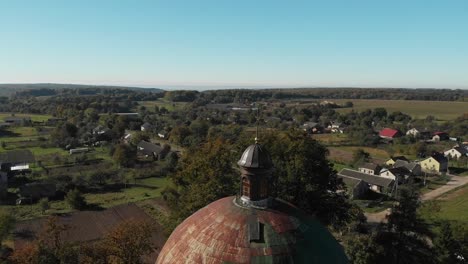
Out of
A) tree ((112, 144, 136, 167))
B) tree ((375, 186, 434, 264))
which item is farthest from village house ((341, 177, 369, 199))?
tree ((112, 144, 136, 167))

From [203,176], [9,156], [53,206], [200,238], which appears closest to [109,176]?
[53,206]

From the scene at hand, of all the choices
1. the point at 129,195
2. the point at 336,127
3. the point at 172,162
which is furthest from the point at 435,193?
the point at 336,127

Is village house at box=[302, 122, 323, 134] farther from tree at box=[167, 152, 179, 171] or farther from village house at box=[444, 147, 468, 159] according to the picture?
tree at box=[167, 152, 179, 171]

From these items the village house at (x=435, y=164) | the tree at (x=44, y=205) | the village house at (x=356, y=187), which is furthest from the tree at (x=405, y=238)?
the village house at (x=435, y=164)

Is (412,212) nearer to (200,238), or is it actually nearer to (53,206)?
(200,238)

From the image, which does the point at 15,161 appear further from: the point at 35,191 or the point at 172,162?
the point at 172,162
